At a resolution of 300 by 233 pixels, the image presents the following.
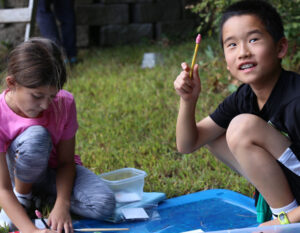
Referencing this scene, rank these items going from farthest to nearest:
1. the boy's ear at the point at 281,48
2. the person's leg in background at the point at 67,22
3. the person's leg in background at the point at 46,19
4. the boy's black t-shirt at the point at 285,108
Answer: the person's leg in background at the point at 67,22, the person's leg in background at the point at 46,19, the boy's ear at the point at 281,48, the boy's black t-shirt at the point at 285,108

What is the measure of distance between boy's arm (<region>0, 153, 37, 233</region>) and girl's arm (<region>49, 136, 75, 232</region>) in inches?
3.7

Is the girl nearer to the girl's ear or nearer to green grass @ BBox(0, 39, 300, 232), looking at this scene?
the girl's ear

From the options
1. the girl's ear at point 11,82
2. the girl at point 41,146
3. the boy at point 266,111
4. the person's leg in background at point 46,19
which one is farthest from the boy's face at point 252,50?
the person's leg in background at point 46,19

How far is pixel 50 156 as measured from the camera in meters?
1.87

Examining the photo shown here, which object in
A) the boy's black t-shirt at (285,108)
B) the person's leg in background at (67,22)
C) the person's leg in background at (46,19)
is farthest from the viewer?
the person's leg in background at (67,22)

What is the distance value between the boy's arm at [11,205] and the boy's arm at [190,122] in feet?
2.05

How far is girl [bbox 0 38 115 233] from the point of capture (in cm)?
161

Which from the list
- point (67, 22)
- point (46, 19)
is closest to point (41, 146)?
point (46, 19)

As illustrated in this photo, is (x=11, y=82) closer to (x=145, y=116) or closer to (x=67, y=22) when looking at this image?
(x=145, y=116)

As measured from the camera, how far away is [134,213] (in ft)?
5.83

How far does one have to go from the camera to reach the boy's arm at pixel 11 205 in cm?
155

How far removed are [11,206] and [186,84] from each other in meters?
0.74

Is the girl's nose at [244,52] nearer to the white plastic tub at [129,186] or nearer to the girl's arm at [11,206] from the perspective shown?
the white plastic tub at [129,186]

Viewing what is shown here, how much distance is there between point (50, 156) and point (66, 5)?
94.4 inches
